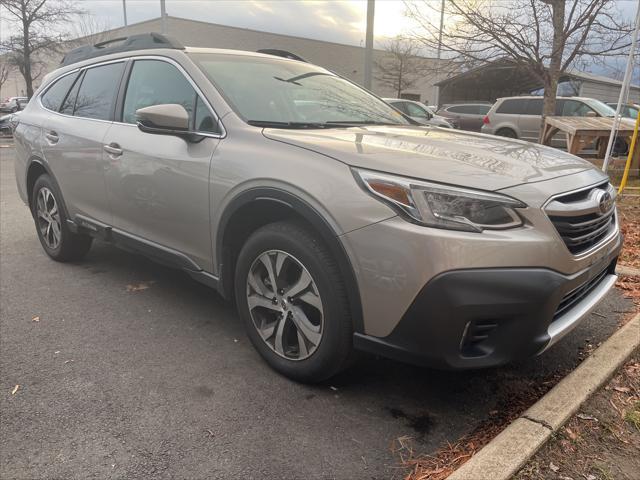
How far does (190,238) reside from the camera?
325 centimetres

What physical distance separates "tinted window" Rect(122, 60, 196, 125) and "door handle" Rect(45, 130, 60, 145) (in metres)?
0.99

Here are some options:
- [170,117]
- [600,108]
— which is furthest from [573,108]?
[170,117]

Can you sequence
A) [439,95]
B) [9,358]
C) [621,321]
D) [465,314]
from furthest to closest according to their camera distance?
[439,95] < [621,321] < [9,358] < [465,314]

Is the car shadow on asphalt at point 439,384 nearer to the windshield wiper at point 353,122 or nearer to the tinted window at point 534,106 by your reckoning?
the windshield wiper at point 353,122

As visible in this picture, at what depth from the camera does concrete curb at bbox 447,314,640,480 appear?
2045mm

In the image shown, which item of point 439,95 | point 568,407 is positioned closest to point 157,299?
point 568,407

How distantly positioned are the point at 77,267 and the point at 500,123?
47.2 ft

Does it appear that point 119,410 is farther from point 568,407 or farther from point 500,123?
point 500,123

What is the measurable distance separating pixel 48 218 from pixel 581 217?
175 inches

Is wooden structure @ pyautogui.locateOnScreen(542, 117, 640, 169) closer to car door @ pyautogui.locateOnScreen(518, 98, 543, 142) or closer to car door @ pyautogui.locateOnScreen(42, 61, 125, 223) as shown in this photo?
car door @ pyautogui.locateOnScreen(518, 98, 543, 142)

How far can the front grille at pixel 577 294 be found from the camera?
7.90 ft

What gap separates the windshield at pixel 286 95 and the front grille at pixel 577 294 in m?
1.65

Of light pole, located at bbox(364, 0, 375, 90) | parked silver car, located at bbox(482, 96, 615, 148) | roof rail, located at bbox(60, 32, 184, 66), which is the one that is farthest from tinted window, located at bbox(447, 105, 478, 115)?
roof rail, located at bbox(60, 32, 184, 66)

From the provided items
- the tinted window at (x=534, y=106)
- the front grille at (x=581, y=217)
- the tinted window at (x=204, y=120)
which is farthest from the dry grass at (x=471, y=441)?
the tinted window at (x=534, y=106)
